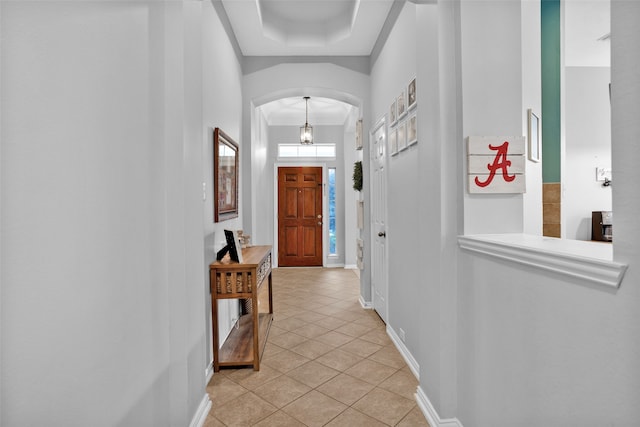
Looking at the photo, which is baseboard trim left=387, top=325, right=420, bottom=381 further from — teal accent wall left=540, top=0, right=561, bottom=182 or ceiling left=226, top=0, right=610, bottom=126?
ceiling left=226, top=0, right=610, bottom=126

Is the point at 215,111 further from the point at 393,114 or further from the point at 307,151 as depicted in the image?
the point at 307,151

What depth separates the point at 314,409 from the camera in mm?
2002

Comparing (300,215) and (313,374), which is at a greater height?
(300,215)

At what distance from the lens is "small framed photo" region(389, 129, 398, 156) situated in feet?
9.50

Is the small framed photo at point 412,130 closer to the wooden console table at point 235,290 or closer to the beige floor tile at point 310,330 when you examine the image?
the wooden console table at point 235,290

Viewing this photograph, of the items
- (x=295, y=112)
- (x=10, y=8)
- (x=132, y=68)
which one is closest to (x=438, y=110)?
(x=132, y=68)

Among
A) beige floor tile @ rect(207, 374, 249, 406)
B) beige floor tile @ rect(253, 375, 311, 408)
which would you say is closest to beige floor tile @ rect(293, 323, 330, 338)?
beige floor tile @ rect(253, 375, 311, 408)

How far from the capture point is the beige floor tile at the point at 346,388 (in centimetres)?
211

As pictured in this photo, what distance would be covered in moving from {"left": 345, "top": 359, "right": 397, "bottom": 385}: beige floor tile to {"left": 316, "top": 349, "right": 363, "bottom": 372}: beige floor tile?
0.05m

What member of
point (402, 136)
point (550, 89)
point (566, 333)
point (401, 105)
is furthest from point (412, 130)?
point (566, 333)

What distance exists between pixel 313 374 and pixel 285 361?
1.02 feet

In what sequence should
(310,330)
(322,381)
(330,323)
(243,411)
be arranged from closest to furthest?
(243,411) → (322,381) → (310,330) → (330,323)

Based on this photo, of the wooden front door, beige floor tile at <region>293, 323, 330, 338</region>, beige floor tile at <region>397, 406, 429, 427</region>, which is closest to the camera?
beige floor tile at <region>397, 406, 429, 427</region>

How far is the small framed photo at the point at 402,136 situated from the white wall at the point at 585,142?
9.38 feet
